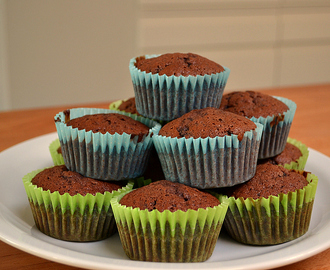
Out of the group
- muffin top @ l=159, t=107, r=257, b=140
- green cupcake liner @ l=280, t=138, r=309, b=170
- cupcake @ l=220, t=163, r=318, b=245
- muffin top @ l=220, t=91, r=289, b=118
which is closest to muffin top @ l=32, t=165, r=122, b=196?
muffin top @ l=159, t=107, r=257, b=140

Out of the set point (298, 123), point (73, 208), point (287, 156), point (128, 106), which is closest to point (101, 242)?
point (73, 208)

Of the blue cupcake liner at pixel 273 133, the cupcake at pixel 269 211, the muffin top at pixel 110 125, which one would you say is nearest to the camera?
the cupcake at pixel 269 211

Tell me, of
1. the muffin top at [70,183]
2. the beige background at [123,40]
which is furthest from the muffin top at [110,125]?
the beige background at [123,40]

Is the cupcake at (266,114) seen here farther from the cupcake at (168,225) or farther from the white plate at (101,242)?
the cupcake at (168,225)

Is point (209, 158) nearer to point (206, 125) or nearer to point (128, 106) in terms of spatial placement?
point (206, 125)

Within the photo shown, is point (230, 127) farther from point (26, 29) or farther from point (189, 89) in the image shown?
point (26, 29)

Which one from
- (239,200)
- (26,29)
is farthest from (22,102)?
(239,200)

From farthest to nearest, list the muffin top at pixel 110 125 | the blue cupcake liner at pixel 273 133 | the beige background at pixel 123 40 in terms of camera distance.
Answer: the beige background at pixel 123 40 < the blue cupcake liner at pixel 273 133 < the muffin top at pixel 110 125

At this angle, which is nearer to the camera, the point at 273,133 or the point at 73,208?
the point at 73,208
